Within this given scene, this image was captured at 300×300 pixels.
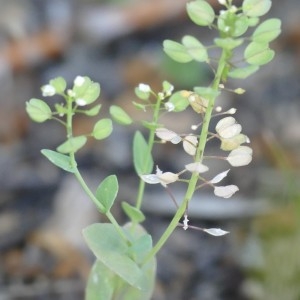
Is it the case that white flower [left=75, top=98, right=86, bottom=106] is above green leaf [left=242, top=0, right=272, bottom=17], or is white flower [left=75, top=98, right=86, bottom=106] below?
below

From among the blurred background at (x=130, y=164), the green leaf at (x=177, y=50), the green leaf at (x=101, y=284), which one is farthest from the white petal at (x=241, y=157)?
the blurred background at (x=130, y=164)

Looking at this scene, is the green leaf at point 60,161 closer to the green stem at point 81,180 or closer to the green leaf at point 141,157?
the green stem at point 81,180

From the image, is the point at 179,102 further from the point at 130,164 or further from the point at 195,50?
the point at 130,164

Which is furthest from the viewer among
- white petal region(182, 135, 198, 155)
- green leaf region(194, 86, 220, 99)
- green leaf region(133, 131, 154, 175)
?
green leaf region(133, 131, 154, 175)

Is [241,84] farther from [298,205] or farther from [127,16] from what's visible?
[298,205]

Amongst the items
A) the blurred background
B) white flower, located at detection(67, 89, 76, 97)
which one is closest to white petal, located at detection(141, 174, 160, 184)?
white flower, located at detection(67, 89, 76, 97)

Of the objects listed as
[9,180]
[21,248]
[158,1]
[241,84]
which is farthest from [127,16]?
[21,248]

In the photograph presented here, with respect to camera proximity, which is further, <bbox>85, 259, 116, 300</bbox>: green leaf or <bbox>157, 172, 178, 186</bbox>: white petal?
<bbox>85, 259, 116, 300</bbox>: green leaf

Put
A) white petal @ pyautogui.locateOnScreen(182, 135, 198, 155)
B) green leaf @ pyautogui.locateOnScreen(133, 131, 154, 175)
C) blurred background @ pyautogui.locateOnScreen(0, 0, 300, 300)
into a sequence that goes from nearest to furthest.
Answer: white petal @ pyautogui.locateOnScreen(182, 135, 198, 155), green leaf @ pyautogui.locateOnScreen(133, 131, 154, 175), blurred background @ pyautogui.locateOnScreen(0, 0, 300, 300)

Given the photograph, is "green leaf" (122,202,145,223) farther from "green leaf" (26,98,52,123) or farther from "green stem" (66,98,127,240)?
"green leaf" (26,98,52,123)
